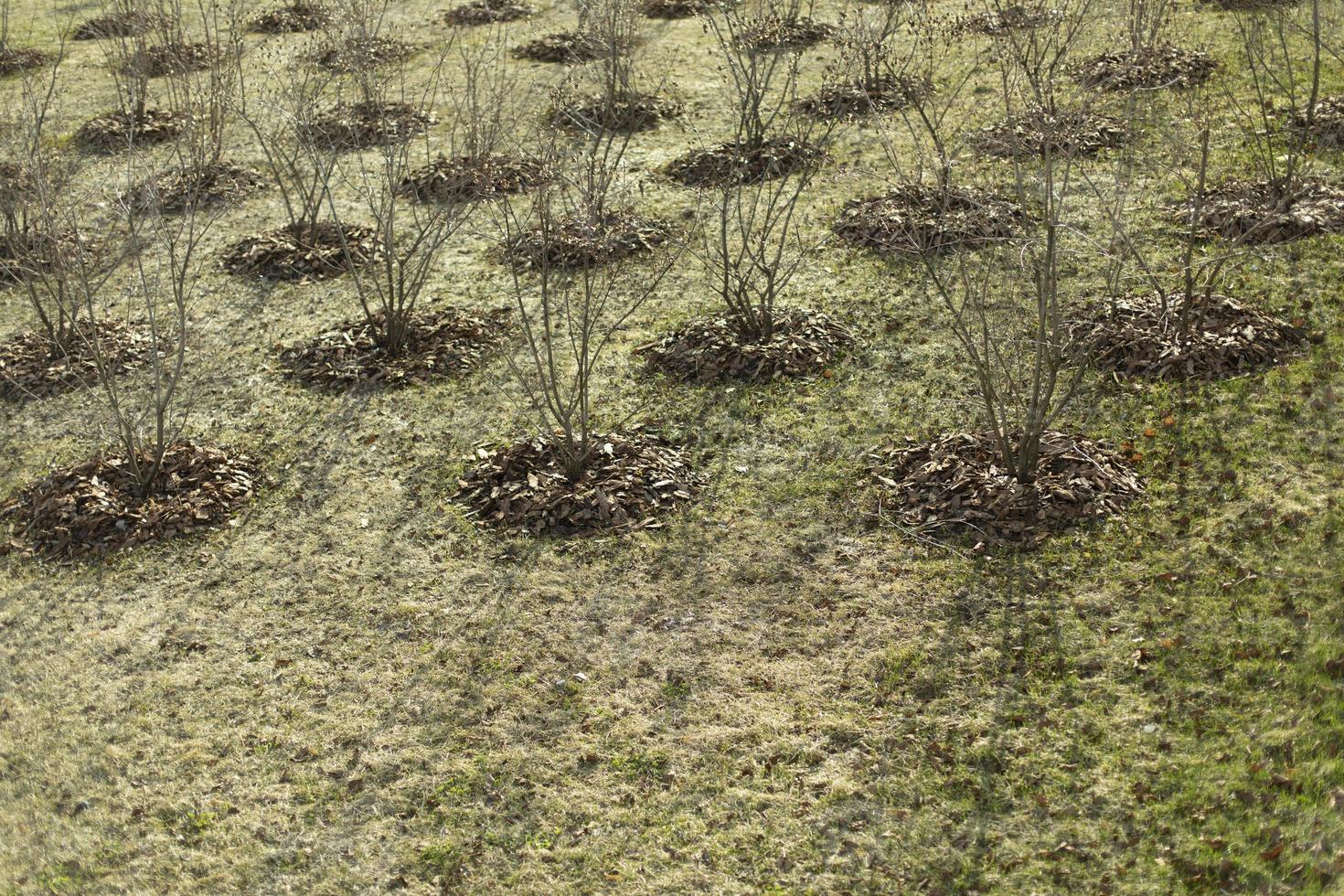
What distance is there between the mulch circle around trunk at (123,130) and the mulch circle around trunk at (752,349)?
640 centimetres

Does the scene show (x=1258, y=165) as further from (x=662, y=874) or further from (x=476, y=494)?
(x=662, y=874)

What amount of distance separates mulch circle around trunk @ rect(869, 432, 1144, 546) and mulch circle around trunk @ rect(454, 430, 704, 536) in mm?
1018

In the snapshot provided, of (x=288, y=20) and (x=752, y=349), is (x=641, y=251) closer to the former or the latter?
(x=752, y=349)

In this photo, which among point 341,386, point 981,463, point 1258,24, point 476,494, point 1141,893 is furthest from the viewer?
point 1258,24

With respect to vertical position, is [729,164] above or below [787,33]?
below

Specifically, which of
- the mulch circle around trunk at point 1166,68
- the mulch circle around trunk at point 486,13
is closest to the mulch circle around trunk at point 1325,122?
the mulch circle around trunk at point 1166,68

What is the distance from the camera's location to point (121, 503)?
6.00m

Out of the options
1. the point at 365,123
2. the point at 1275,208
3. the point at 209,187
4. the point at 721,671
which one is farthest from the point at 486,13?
the point at 721,671

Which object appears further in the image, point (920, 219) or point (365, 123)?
point (365, 123)

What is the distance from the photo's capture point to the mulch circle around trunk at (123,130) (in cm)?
1100

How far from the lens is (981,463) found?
17.9ft

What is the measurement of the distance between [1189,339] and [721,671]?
3241 millimetres

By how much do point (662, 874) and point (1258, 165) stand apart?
21.6 feet

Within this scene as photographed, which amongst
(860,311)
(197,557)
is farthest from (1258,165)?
(197,557)
